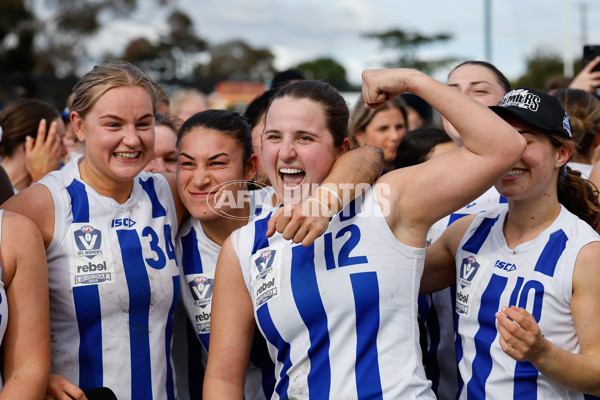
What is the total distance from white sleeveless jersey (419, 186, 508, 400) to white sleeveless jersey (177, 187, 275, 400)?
85 centimetres

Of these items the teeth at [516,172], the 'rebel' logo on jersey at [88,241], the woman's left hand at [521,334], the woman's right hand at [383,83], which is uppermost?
the woman's right hand at [383,83]

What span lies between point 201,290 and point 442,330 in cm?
125

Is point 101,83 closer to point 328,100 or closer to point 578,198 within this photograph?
point 328,100

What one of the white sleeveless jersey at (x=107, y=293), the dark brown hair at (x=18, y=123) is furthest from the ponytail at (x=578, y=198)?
the dark brown hair at (x=18, y=123)

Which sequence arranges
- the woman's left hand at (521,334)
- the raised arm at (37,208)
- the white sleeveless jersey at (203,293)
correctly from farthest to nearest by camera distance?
the white sleeveless jersey at (203,293), the raised arm at (37,208), the woman's left hand at (521,334)

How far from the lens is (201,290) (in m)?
2.87

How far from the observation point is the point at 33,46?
31.6m

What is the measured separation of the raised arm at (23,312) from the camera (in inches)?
89.4

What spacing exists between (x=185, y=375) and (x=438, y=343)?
4.36 ft

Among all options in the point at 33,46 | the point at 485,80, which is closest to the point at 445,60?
the point at 33,46

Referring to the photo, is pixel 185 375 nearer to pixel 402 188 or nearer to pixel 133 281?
pixel 133 281

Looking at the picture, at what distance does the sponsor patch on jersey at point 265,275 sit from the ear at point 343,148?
469mm

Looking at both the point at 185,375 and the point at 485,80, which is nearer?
the point at 185,375

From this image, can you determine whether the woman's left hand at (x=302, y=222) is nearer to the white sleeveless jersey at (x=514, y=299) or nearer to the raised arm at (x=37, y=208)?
the white sleeveless jersey at (x=514, y=299)
